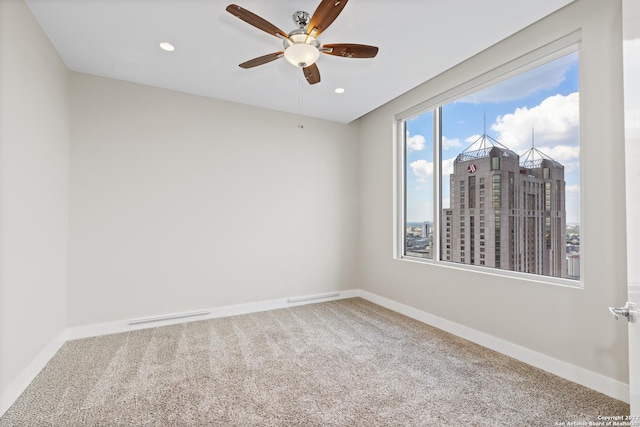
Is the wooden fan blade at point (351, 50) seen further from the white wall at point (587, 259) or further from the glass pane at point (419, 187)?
the glass pane at point (419, 187)

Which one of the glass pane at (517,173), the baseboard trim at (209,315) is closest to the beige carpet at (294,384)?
the baseboard trim at (209,315)

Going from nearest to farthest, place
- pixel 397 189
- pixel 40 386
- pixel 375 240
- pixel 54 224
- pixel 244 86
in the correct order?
1. pixel 40 386
2. pixel 54 224
3. pixel 244 86
4. pixel 397 189
5. pixel 375 240

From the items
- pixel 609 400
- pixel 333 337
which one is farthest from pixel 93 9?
pixel 609 400

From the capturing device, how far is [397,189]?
13.2 ft

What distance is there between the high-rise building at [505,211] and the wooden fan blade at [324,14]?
2.01 metres

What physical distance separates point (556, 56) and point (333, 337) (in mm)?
3126

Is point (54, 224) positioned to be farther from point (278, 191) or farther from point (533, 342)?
point (533, 342)

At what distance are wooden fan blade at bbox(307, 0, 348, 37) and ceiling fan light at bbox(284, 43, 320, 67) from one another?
96mm

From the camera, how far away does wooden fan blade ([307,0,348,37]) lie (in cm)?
175

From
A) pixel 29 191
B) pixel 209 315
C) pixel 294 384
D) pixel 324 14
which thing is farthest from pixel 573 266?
pixel 29 191

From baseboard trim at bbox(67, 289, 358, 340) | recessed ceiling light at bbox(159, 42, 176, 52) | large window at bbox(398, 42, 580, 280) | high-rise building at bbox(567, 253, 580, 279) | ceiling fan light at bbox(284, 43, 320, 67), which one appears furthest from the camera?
baseboard trim at bbox(67, 289, 358, 340)

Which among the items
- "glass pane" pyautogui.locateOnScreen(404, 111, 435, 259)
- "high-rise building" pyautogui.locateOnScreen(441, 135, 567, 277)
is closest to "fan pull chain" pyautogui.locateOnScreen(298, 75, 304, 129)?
"glass pane" pyautogui.locateOnScreen(404, 111, 435, 259)

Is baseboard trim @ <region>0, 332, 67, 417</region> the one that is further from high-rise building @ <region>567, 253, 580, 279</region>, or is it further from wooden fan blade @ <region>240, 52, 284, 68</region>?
high-rise building @ <region>567, 253, 580, 279</region>

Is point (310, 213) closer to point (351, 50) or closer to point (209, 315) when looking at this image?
point (209, 315)
